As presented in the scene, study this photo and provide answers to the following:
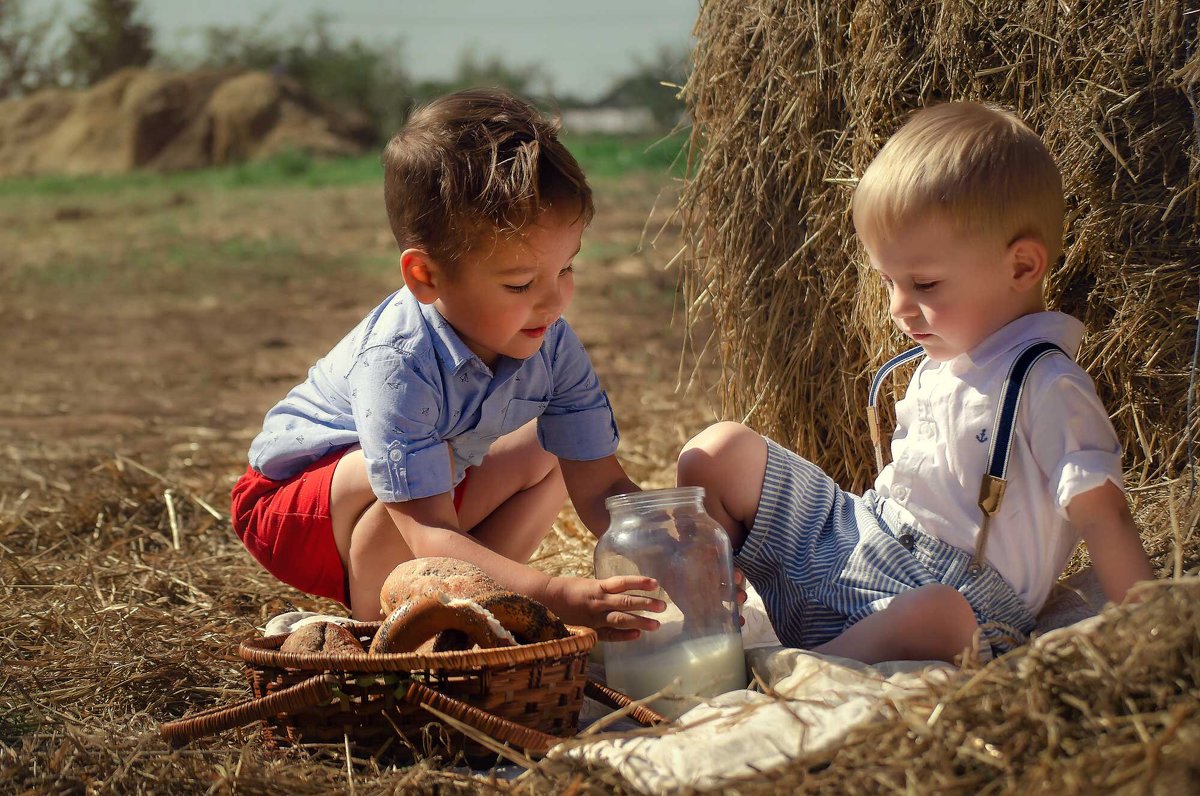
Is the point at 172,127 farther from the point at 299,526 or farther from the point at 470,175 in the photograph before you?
the point at 470,175

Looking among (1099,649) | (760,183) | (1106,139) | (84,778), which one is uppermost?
(1106,139)

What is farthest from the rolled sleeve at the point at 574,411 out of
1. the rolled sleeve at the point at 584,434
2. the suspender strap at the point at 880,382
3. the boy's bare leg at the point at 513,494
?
the suspender strap at the point at 880,382

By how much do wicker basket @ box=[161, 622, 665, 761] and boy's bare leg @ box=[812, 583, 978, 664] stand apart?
43cm

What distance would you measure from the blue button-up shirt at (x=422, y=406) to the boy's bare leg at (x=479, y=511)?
94 mm

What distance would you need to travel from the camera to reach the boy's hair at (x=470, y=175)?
222 centimetres

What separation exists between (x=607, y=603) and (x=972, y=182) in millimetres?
948

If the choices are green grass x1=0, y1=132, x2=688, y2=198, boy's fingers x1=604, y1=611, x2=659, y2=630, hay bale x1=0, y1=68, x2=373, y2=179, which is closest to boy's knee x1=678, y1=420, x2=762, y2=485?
boy's fingers x1=604, y1=611, x2=659, y2=630

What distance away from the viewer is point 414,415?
232cm

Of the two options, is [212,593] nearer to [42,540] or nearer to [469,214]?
[42,540]

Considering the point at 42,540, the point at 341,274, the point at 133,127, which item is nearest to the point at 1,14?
the point at 133,127

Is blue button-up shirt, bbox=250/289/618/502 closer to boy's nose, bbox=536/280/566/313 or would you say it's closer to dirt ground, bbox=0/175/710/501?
boy's nose, bbox=536/280/566/313

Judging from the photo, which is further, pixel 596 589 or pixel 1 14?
pixel 1 14

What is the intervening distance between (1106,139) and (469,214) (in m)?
1.24

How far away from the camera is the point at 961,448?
2.25m
